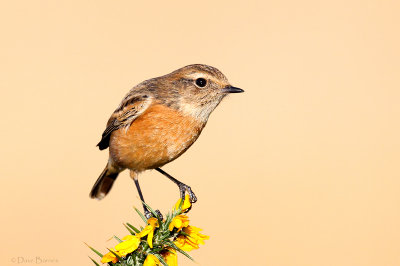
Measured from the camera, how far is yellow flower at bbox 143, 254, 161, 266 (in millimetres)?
2724

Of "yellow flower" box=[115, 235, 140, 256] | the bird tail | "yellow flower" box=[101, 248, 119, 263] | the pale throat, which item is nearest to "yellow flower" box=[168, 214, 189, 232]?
"yellow flower" box=[115, 235, 140, 256]

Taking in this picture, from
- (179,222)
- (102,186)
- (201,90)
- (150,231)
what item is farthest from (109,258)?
(102,186)

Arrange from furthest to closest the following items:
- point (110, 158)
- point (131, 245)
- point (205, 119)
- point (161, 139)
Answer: point (110, 158), point (205, 119), point (161, 139), point (131, 245)

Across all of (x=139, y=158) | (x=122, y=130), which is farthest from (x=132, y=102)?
(x=139, y=158)

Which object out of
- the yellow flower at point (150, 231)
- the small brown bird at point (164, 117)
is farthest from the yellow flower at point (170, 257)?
the small brown bird at point (164, 117)

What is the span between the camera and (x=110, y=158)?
5.71 metres

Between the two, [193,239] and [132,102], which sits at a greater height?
[132,102]

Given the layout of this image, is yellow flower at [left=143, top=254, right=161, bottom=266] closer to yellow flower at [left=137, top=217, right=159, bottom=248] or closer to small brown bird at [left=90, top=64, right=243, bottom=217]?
yellow flower at [left=137, top=217, right=159, bottom=248]

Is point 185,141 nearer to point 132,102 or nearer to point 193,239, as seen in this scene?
point 132,102

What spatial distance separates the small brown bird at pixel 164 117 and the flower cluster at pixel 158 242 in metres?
2.09

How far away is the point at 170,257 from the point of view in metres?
2.88

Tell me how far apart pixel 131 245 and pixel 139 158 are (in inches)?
95.1

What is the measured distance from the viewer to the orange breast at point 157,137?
16.4ft

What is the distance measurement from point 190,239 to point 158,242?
0.64ft
